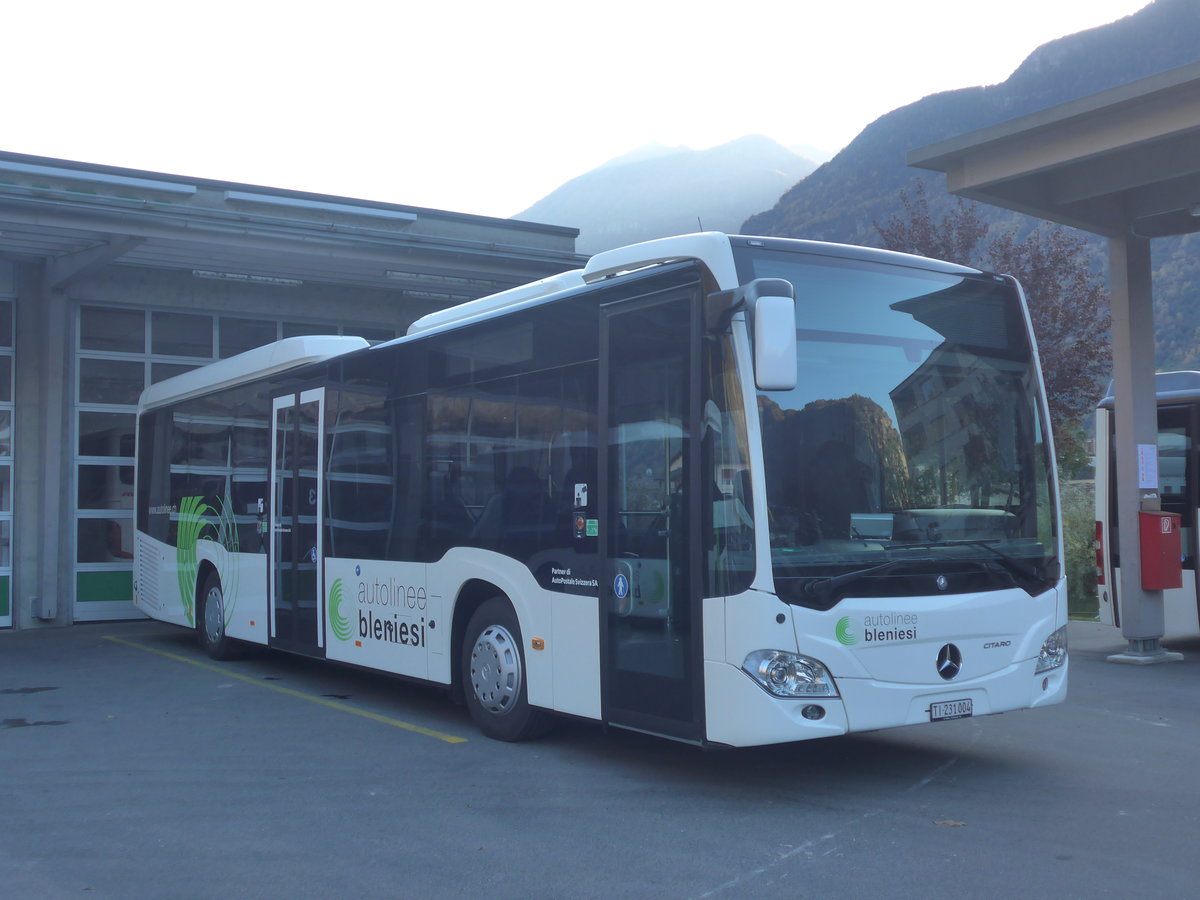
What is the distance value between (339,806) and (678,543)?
93.2 inches

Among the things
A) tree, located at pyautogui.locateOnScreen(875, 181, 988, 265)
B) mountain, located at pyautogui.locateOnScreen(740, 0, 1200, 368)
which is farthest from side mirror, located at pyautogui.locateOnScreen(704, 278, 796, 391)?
mountain, located at pyautogui.locateOnScreen(740, 0, 1200, 368)

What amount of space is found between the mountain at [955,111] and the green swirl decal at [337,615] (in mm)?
69753

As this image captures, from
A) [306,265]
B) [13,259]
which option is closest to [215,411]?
[306,265]

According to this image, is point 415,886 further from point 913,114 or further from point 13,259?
point 913,114

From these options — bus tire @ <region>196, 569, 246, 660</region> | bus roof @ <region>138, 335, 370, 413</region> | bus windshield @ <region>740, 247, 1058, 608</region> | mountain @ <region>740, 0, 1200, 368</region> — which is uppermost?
mountain @ <region>740, 0, 1200, 368</region>

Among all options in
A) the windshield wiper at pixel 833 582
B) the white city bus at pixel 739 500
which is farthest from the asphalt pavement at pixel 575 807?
the windshield wiper at pixel 833 582

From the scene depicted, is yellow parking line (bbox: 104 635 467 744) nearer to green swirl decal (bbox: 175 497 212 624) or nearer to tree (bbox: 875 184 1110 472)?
green swirl decal (bbox: 175 497 212 624)

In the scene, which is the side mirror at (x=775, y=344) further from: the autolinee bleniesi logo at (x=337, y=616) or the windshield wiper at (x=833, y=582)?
the autolinee bleniesi logo at (x=337, y=616)

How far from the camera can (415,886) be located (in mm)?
5277

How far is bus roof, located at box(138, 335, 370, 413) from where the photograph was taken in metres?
11.2

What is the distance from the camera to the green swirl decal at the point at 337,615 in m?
10.3

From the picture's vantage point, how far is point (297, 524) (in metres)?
11.1

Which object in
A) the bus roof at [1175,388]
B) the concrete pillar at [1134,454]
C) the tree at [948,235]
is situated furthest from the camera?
the tree at [948,235]

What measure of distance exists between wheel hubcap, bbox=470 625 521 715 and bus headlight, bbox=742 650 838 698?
2306 millimetres
